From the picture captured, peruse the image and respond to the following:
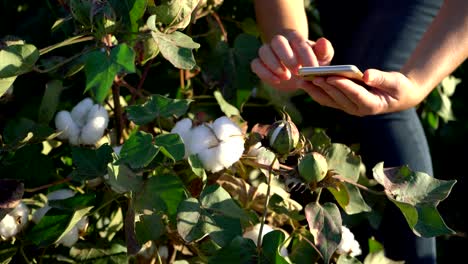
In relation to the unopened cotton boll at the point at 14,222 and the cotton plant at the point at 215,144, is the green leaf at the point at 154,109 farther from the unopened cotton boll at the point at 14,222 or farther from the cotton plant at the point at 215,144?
the unopened cotton boll at the point at 14,222

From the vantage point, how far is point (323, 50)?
110 cm

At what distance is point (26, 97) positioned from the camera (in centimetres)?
129

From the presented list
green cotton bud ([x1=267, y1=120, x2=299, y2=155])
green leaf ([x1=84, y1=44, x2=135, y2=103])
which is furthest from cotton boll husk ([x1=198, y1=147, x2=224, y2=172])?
green leaf ([x1=84, y1=44, x2=135, y2=103])

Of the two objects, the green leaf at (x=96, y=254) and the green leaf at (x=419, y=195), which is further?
the green leaf at (x=96, y=254)

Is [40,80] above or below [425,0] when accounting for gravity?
below

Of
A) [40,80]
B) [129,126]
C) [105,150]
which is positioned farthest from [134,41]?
[40,80]

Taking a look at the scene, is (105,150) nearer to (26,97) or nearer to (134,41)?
(134,41)

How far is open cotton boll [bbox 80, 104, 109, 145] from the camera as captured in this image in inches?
40.9

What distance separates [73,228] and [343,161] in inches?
14.6

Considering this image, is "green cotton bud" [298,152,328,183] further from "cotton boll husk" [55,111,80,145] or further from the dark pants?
the dark pants

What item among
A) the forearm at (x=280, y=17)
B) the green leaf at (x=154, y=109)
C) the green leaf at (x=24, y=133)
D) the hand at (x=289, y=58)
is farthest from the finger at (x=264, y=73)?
the green leaf at (x=24, y=133)

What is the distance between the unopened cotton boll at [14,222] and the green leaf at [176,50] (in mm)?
313

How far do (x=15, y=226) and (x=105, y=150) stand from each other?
16cm

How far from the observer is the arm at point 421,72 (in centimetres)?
106
